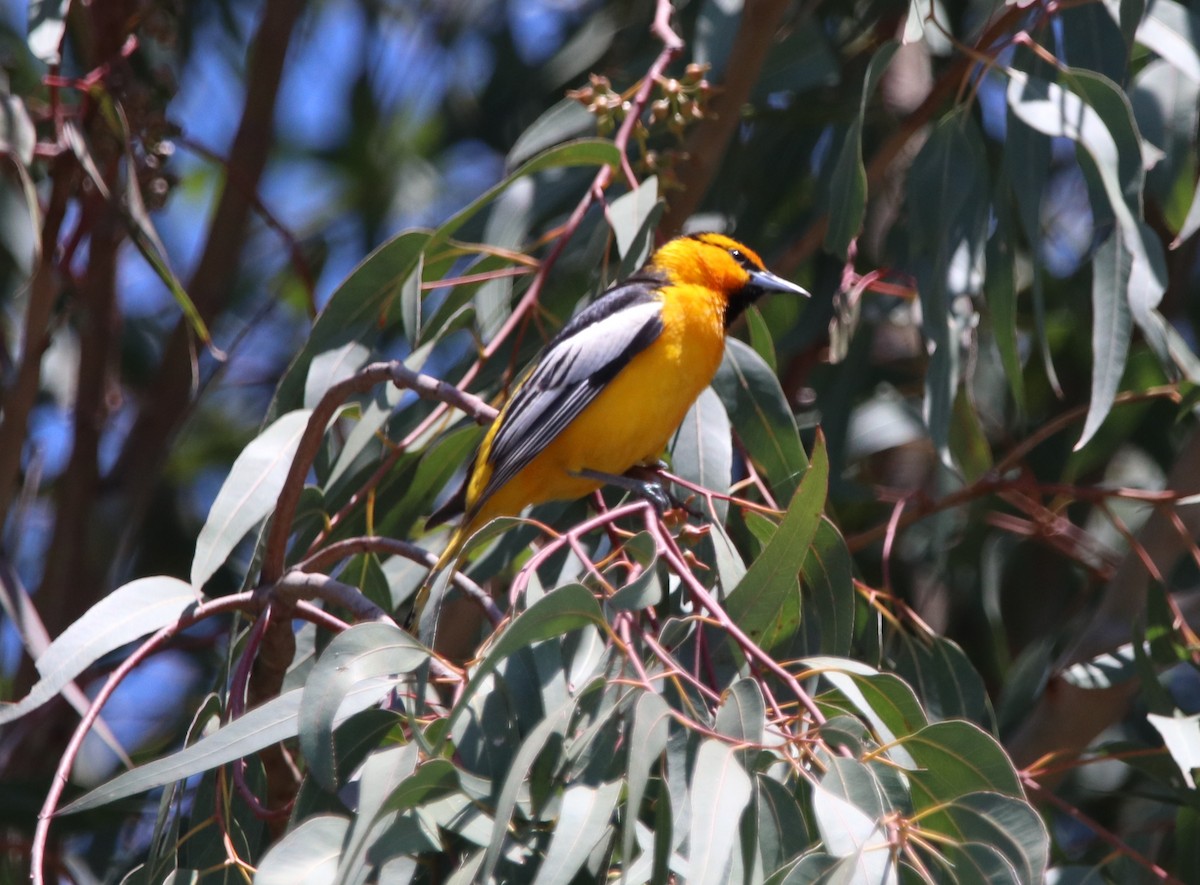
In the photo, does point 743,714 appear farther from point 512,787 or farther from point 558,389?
point 558,389

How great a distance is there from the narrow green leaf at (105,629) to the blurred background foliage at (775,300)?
0.21 m

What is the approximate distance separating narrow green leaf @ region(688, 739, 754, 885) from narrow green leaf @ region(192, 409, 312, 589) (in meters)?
1.06

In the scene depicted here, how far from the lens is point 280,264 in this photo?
19.1ft

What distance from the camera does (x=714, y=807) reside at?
1.76 m

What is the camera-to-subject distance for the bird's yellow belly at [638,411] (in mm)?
2932

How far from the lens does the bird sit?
2906 mm

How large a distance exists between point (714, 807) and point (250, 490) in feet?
4.17

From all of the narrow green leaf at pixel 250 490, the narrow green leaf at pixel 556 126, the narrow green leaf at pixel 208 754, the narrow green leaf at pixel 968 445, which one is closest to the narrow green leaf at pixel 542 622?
the narrow green leaf at pixel 208 754

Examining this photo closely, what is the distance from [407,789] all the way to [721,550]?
0.80 m

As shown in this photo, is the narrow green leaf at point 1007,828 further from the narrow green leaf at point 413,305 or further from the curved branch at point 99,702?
the narrow green leaf at point 413,305

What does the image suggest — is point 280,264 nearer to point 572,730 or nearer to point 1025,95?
point 1025,95

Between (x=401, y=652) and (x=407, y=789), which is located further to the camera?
(x=401, y=652)

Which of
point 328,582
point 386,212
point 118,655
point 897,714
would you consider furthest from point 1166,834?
point 386,212

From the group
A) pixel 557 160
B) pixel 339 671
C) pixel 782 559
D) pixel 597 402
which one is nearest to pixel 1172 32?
pixel 557 160
